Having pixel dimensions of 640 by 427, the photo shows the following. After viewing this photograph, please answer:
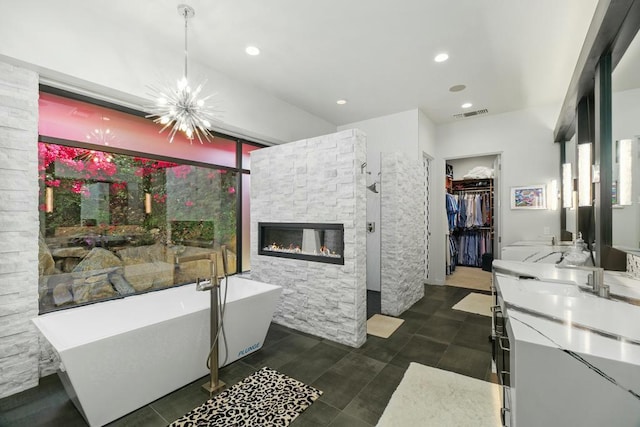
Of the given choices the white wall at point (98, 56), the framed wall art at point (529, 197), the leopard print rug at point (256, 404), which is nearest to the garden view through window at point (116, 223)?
the white wall at point (98, 56)

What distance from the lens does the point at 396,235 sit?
3887mm

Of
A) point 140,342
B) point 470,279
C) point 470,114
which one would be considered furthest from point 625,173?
point 470,279

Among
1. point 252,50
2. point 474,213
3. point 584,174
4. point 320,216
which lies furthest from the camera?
point 474,213

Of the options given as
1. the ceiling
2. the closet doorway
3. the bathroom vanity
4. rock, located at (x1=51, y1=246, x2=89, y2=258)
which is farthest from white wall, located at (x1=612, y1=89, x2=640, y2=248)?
rock, located at (x1=51, y1=246, x2=89, y2=258)

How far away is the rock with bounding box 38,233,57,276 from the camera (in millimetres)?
2402

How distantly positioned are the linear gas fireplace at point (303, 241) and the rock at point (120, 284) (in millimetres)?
1499

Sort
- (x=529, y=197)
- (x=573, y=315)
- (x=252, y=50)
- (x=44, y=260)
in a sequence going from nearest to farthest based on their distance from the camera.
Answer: (x=573, y=315) < (x=44, y=260) < (x=252, y=50) < (x=529, y=197)

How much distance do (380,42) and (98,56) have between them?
2646 mm

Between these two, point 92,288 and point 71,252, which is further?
point 92,288

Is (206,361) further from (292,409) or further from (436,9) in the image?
(436,9)

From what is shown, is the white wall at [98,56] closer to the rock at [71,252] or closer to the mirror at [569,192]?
the rock at [71,252]

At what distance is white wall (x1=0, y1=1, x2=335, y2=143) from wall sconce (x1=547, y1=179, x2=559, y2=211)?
491cm

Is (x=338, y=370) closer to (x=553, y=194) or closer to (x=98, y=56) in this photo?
(x=98, y=56)

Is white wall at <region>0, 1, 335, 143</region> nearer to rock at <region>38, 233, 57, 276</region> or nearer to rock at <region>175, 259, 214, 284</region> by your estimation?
rock at <region>38, 233, 57, 276</region>
